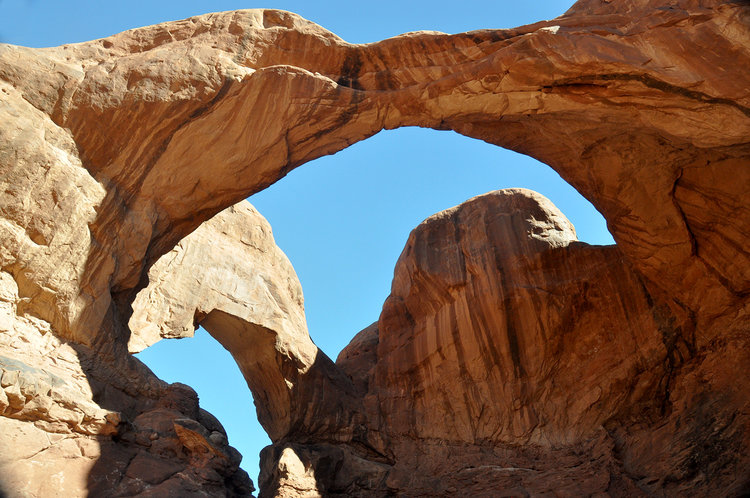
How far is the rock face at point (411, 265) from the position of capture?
11.4 metres

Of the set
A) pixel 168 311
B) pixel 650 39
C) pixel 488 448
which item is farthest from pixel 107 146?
pixel 488 448

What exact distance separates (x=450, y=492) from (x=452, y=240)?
23.7 ft

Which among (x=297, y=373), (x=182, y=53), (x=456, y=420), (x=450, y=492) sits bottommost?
(x=450, y=492)

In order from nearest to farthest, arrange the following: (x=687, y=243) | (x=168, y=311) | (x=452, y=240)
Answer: (x=687, y=243) < (x=168, y=311) < (x=452, y=240)

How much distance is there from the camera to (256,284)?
18.7 m

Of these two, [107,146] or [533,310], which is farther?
[533,310]

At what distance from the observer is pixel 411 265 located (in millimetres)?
20156

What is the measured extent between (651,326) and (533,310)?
2.95 metres

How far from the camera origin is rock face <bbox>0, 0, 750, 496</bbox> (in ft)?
37.3

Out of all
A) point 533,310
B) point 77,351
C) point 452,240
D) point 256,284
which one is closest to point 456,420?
point 533,310

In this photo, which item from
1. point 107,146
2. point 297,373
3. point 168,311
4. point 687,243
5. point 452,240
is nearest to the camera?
point 107,146

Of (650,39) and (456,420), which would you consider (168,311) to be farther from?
(650,39)

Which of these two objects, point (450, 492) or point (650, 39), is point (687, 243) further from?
point (450, 492)

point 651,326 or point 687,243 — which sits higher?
point 687,243
